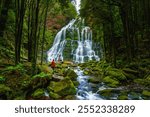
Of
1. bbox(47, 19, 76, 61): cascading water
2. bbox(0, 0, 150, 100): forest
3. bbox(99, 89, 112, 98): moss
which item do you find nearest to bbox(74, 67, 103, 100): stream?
bbox(0, 0, 150, 100): forest

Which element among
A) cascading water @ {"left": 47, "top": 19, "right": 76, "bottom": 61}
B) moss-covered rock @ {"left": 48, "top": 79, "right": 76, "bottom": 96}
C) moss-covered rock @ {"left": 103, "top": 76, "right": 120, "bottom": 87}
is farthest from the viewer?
cascading water @ {"left": 47, "top": 19, "right": 76, "bottom": 61}

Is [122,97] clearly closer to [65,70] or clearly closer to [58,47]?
[65,70]

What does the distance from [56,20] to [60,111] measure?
37.9m

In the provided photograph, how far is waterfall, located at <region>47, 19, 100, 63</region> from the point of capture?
98.5 ft

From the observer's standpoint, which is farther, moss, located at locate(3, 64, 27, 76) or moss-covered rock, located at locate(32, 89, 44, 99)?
moss, located at locate(3, 64, 27, 76)

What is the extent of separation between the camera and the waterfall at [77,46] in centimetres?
3003

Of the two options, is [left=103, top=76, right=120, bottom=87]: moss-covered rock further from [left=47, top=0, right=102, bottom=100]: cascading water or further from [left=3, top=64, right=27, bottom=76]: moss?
[left=47, top=0, right=102, bottom=100]: cascading water

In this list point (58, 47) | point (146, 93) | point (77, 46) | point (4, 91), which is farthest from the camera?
point (58, 47)

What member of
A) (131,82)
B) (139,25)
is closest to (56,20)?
(139,25)

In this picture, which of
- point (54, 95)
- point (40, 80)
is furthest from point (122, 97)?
point (40, 80)

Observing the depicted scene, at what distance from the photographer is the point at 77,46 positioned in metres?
32.6

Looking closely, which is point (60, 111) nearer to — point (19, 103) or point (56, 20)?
point (19, 103)

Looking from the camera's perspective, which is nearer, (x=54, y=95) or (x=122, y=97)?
(x=54, y=95)

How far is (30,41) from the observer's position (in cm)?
1465
